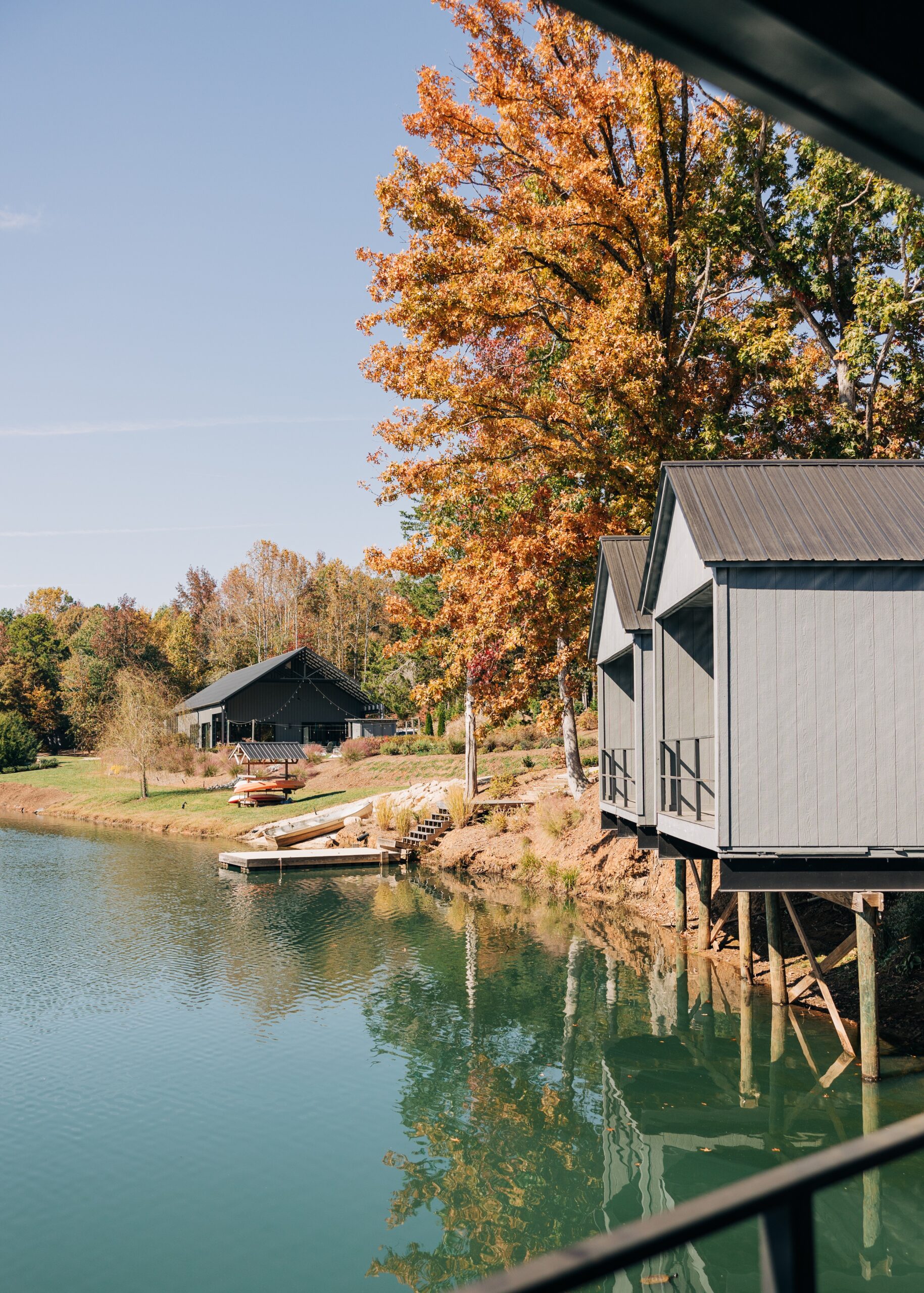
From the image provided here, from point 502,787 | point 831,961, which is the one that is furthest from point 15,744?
point 831,961

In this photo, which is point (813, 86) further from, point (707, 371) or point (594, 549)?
point (707, 371)

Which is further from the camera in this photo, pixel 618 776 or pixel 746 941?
pixel 618 776

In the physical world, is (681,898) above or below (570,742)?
below

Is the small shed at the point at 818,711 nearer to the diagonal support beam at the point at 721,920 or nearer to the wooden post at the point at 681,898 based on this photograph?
the diagonal support beam at the point at 721,920

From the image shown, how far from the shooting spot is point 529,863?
86.8 ft

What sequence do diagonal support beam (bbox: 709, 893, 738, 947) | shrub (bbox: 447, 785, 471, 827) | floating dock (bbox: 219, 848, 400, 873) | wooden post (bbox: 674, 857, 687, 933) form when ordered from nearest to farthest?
diagonal support beam (bbox: 709, 893, 738, 947)
wooden post (bbox: 674, 857, 687, 933)
floating dock (bbox: 219, 848, 400, 873)
shrub (bbox: 447, 785, 471, 827)

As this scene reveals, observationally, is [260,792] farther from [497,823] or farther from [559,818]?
[559,818]

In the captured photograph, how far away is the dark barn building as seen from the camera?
57375mm

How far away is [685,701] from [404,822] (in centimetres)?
2023

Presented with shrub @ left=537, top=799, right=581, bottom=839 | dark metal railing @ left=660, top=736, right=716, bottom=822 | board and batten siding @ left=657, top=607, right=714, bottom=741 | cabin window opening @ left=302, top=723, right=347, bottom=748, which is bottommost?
shrub @ left=537, top=799, right=581, bottom=839

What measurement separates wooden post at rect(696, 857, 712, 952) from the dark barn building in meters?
38.4

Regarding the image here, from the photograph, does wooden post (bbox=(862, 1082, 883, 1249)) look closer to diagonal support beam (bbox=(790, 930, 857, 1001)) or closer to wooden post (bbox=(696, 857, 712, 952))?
diagonal support beam (bbox=(790, 930, 857, 1001))

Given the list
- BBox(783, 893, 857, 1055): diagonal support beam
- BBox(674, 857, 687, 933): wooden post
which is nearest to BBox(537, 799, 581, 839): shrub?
BBox(674, 857, 687, 933): wooden post

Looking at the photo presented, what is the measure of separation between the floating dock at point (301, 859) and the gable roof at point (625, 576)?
1458cm
